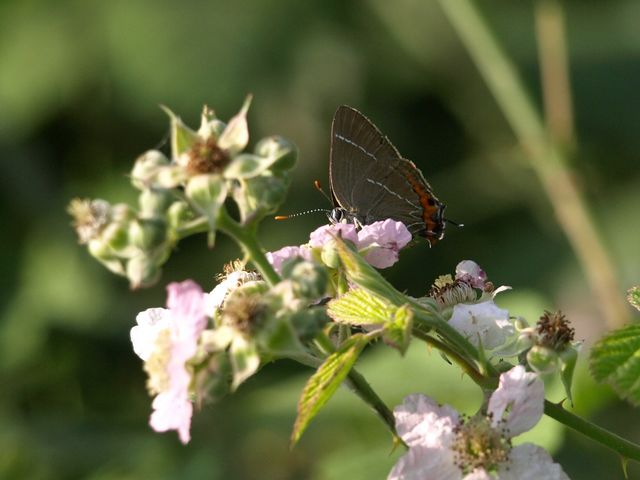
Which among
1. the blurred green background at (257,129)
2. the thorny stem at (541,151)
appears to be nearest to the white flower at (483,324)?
the thorny stem at (541,151)

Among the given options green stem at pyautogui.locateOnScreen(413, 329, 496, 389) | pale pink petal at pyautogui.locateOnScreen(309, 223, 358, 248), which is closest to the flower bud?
pale pink petal at pyautogui.locateOnScreen(309, 223, 358, 248)

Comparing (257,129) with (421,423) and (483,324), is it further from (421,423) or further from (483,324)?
(421,423)

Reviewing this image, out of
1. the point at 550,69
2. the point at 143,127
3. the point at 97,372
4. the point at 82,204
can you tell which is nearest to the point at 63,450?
the point at 97,372

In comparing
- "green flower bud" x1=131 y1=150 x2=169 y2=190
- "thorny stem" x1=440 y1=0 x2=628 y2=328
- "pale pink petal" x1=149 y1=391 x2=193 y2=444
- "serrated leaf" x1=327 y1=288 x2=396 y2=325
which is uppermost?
"green flower bud" x1=131 y1=150 x2=169 y2=190

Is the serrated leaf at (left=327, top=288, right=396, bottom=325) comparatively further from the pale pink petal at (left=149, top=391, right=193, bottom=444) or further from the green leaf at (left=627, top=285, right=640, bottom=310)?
the green leaf at (left=627, top=285, right=640, bottom=310)

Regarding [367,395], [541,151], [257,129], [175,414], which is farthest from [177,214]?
[257,129]

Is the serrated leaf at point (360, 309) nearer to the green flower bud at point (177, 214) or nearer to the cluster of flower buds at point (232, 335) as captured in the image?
the cluster of flower buds at point (232, 335)

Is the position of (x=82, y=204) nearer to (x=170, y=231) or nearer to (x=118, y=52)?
(x=170, y=231)
